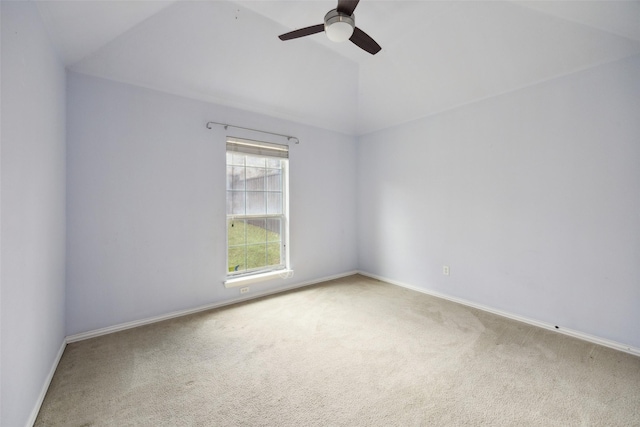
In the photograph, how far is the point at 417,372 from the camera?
1.96 m

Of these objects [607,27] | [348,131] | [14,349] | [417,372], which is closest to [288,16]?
[348,131]

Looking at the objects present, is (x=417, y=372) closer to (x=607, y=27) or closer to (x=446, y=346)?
(x=446, y=346)

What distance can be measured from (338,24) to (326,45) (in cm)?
125

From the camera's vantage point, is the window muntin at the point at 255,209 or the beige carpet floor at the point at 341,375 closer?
the beige carpet floor at the point at 341,375

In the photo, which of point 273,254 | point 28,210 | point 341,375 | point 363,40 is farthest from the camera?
point 273,254

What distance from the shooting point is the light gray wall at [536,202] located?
7.47ft

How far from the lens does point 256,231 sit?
3586mm

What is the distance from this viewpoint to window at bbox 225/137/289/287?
3.34 meters

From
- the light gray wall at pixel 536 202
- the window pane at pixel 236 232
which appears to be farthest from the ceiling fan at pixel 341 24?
the window pane at pixel 236 232

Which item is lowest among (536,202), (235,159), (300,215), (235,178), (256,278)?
(256,278)

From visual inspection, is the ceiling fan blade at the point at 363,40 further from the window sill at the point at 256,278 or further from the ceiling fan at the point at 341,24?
the window sill at the point at 256,278

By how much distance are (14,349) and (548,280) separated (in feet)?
13.0

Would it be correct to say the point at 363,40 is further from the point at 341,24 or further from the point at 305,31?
the point at 305,31

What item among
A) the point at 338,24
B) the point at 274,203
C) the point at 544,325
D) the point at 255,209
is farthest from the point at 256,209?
the point at 544,325
